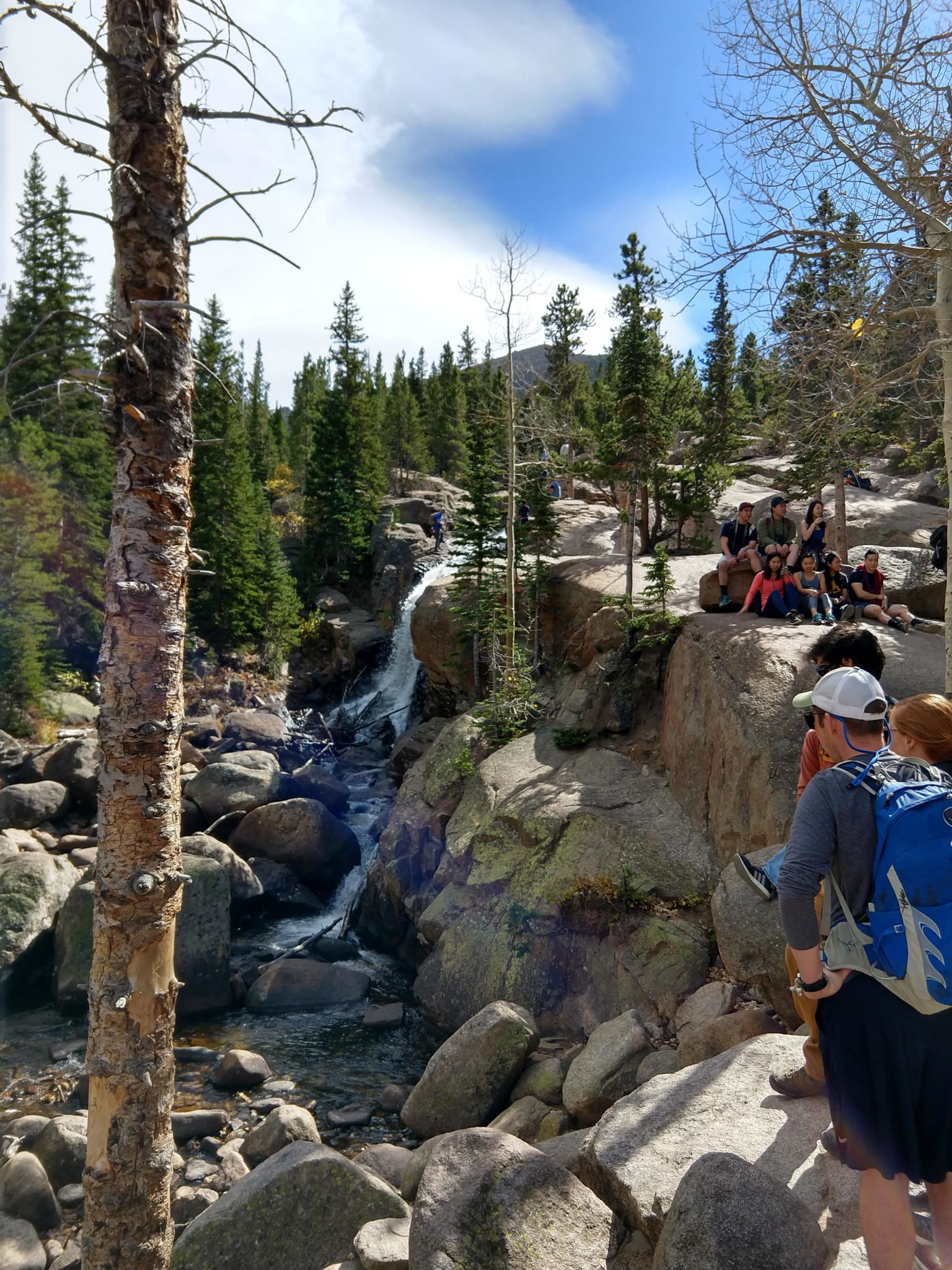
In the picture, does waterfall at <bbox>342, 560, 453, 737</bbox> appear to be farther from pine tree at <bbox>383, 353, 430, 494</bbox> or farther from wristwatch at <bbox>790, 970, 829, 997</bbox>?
pine tree at <bbox>383, 353, 430, 494</bbox>

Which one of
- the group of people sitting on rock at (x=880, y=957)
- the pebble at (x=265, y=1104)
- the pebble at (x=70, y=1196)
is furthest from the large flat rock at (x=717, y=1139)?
the pebble at (x=265, y=1104)

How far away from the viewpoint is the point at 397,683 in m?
30.2

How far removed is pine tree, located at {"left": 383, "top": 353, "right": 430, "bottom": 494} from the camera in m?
58.1

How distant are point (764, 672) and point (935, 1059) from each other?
9.21 m

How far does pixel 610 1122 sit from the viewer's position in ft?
17.0

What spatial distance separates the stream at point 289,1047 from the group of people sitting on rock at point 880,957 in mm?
7905

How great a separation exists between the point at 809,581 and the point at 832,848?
10.7 m

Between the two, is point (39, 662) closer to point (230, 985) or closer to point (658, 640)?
point (230, 985)

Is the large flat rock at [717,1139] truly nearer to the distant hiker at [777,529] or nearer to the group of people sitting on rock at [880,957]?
the group of people sitting on rock at [880,957]

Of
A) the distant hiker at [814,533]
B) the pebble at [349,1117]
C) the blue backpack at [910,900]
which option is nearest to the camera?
the blue backpack at [910,900]

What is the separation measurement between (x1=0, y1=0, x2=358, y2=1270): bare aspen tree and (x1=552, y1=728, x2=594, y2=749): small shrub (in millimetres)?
12348

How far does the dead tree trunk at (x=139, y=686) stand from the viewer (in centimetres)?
397

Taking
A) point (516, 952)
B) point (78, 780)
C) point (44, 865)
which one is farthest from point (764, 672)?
point (78, 780)

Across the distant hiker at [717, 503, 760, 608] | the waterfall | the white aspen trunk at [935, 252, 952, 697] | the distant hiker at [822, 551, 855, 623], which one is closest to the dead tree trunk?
the white aspen trunk at [935, 252, 952, 697]
